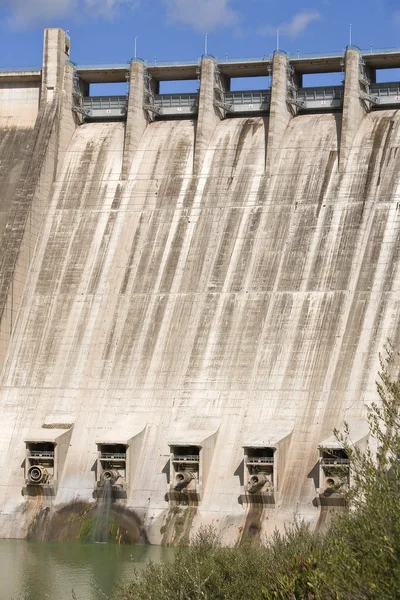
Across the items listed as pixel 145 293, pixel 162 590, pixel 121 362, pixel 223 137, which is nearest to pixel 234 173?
pixel 223 137

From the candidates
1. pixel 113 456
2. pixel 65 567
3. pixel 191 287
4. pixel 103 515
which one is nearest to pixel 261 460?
pixel 113 456

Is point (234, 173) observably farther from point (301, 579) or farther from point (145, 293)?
point (301, 579)

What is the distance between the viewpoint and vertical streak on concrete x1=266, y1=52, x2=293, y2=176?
172 ft

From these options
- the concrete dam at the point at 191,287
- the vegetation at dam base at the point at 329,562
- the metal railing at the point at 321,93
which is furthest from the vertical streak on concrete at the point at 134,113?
the vegetation at dam base at the point at 329,562

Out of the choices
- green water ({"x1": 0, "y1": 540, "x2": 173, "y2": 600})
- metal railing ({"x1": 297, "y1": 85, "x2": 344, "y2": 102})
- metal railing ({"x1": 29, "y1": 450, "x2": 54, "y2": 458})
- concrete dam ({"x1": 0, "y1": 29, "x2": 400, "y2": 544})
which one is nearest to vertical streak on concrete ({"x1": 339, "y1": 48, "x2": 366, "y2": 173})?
concrete dam ({"x1": 0, "y1": 29, "x2": 400, "y2": 544})

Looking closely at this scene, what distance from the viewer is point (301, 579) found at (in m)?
21.0

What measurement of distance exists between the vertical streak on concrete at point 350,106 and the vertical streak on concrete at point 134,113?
9.82 m

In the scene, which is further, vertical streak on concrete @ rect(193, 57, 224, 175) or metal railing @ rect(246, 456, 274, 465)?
vertical streak on concrete @ rect(193, 57, 224, 175)

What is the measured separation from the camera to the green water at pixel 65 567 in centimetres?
3269

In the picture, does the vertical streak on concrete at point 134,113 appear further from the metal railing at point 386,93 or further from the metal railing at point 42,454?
the metal railing at point 42,454

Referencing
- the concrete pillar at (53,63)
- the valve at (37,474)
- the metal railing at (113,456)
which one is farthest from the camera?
the concrete pillar at (53,63)

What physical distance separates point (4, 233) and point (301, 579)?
113ft

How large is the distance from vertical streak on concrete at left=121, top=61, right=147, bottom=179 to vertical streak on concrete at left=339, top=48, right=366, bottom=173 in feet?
32.2

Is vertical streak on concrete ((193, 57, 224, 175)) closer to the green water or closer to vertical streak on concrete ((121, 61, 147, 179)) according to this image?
vertical streak on concrete ((121, 61, 147, 179))
